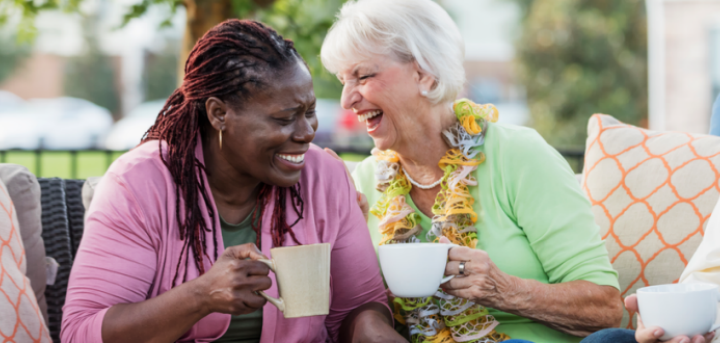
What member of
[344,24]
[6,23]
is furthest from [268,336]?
[6,23]

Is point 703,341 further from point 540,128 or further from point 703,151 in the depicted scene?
point 540,128

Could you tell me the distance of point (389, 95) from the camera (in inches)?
89.2

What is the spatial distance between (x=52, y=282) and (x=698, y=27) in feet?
36.9

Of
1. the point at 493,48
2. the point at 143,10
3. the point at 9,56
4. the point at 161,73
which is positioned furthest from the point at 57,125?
the point at 493,48

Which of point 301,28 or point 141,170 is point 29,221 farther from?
point 301,28

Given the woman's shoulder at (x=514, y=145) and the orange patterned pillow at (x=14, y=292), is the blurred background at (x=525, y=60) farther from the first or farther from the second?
the orange patterned pillow at (x=14, y=292)

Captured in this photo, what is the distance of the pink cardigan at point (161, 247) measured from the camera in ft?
5.62

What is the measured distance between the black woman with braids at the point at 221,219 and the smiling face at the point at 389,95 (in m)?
0.33

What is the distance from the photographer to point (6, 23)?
13.7 feet

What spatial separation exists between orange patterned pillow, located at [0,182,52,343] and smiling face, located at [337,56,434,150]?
1.09 metres

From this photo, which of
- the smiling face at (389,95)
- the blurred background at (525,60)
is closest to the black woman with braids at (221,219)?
the smiling face at (389,95)

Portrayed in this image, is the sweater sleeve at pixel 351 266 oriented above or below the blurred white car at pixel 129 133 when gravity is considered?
above

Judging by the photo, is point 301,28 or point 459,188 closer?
point 459,188

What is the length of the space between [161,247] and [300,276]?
0.50 m
